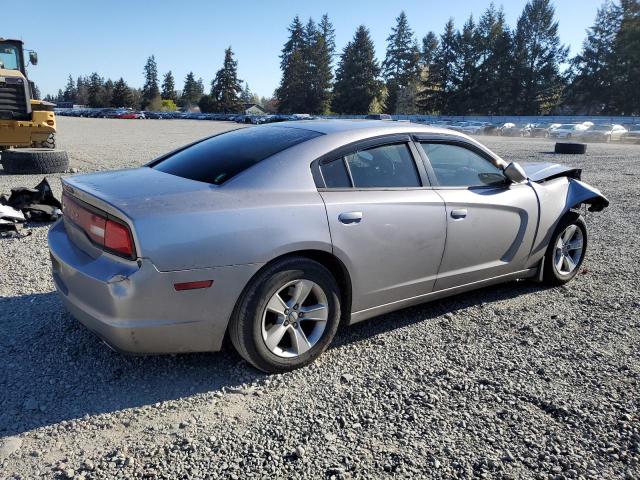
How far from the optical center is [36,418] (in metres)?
2.68

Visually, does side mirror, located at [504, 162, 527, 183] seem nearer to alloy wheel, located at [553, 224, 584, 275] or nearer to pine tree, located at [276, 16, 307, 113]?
alloy wheel, located at [553, 224, 584, 275]

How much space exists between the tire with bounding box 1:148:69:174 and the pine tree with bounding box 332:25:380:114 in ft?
259

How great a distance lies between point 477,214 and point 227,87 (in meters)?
104

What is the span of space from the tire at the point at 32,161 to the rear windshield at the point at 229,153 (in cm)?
785

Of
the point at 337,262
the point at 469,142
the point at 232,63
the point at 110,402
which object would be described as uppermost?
the point at 232,63

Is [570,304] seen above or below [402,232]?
below

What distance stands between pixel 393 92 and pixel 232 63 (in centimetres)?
3437

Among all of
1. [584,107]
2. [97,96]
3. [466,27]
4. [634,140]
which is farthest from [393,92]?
[97,96]

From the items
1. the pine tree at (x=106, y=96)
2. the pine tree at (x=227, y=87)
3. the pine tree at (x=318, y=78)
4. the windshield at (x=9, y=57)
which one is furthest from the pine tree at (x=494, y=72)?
the pine tree at (x=106, y=96)

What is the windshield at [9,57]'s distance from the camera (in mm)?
14055

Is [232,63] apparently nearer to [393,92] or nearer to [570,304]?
[393,92]

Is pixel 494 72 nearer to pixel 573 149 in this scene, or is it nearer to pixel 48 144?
pixel 573 149

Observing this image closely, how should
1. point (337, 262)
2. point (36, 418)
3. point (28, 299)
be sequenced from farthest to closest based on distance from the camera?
point (28, 299), point (337, 262), point (36, 418)

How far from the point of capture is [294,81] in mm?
92250
